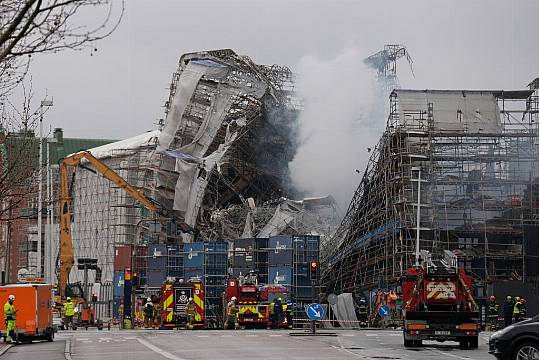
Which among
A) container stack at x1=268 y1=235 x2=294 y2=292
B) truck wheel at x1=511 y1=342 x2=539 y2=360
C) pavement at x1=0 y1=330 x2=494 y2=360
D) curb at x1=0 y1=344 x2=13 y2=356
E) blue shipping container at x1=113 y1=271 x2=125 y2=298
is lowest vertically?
curb at x1=0 y1=344 x2=13 y2=356

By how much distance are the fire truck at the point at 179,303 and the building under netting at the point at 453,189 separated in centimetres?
1200

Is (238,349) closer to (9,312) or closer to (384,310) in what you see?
(9,312)

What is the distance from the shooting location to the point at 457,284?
1185 inches

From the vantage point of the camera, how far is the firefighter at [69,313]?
47500 mm

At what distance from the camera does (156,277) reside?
61625 mm

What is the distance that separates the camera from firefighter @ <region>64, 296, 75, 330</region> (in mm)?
47500

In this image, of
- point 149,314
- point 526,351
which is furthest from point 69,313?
point 526,351

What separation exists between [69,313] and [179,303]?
5.15 m

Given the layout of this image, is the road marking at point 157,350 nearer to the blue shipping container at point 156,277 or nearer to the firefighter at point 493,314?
the firefighter at point 493,314

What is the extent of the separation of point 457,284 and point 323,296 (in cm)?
3510

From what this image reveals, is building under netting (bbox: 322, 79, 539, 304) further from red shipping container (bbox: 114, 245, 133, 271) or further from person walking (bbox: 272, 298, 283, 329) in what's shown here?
red shipping container (bbox: 114, 245, 133, 271)

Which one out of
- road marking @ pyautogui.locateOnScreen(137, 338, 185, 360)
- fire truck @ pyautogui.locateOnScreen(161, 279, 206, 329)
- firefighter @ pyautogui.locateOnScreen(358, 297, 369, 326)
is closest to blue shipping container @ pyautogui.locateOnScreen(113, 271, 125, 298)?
fire truck @ pyautogui.locateOnScreen(161, 279, 206, 329)

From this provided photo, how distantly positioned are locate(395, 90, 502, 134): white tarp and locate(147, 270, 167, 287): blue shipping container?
658 inches

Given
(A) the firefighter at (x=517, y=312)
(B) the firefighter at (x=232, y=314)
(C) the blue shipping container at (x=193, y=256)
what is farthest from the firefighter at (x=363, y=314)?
(A) the firefighter at (x=517, y=312)
